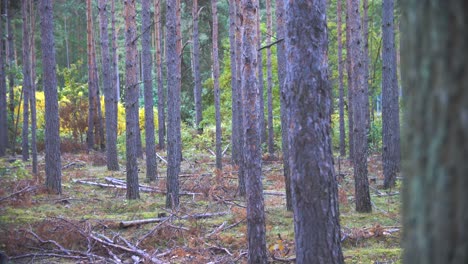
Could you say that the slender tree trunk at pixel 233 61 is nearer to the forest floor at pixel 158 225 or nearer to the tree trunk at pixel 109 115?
the forest floor at pixel 158 225

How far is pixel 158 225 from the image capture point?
9383mm

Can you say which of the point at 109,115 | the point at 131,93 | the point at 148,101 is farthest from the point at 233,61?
the point at 131,93

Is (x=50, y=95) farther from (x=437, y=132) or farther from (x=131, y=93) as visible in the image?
(x=437, y=132)

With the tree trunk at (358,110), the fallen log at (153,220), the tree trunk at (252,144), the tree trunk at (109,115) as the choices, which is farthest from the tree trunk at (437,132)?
the tree trunk at (109,115)

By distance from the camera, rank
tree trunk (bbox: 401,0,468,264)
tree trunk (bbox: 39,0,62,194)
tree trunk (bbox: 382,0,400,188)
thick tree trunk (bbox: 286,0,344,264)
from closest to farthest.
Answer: tree trunk (bbox: 401,0,468,264) → thick tree trunk (bbox: 286,0,344,264) → tree trunk (bbox: 39,0,62,194) → tree trunk (bbox: 382,0,400,188)

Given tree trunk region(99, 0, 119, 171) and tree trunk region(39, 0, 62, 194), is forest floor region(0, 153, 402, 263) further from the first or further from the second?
tree trunk region(99, 0, 119, 171)

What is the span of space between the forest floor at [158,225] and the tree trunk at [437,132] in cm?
621

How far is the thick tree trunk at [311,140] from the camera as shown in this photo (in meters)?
5.10

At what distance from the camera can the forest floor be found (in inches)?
321

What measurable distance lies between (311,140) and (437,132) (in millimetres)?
3650

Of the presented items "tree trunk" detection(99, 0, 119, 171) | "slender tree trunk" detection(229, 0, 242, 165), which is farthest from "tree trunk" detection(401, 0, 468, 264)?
"tree trunk" detection(99, 0, 119, 171)

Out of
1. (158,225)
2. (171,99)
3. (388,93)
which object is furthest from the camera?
(388,93)

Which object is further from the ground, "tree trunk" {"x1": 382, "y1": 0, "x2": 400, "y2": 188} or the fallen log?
"tree trunk" {"x1": 382, "y1": 0, "x2": 400, "y2": 188}

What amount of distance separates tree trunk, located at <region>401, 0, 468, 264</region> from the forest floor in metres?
6.21
